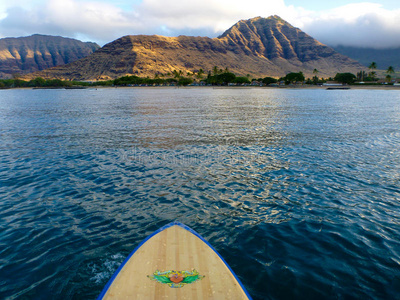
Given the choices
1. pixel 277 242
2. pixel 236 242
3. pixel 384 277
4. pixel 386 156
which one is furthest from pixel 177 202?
pixel 386 156

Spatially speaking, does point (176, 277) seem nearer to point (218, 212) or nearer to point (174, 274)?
point (174, 274)

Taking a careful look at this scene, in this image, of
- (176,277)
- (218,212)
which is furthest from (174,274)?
(218,212)

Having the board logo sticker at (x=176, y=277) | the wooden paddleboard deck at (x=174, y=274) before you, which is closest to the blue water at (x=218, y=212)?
the wooden paddleboard deck at (x=174, y=274)

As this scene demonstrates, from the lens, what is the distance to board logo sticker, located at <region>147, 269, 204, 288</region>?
6.88 m

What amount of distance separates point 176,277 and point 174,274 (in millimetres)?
127

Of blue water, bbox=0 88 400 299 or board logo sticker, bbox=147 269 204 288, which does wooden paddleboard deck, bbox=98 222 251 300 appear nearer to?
board logo sticker, bbox=147 269 204 288

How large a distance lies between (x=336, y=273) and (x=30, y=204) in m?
14.3

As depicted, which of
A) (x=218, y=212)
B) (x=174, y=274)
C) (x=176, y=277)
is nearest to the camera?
(x=176, y=277)

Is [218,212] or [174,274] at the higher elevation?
[174,274]

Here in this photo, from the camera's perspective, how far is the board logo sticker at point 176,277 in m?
6.88

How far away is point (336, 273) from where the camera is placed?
350 inches

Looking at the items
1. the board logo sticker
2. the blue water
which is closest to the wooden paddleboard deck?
the board logo sticker

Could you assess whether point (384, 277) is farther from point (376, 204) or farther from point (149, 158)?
point (149, 158)

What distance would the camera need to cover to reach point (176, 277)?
7109 mm
